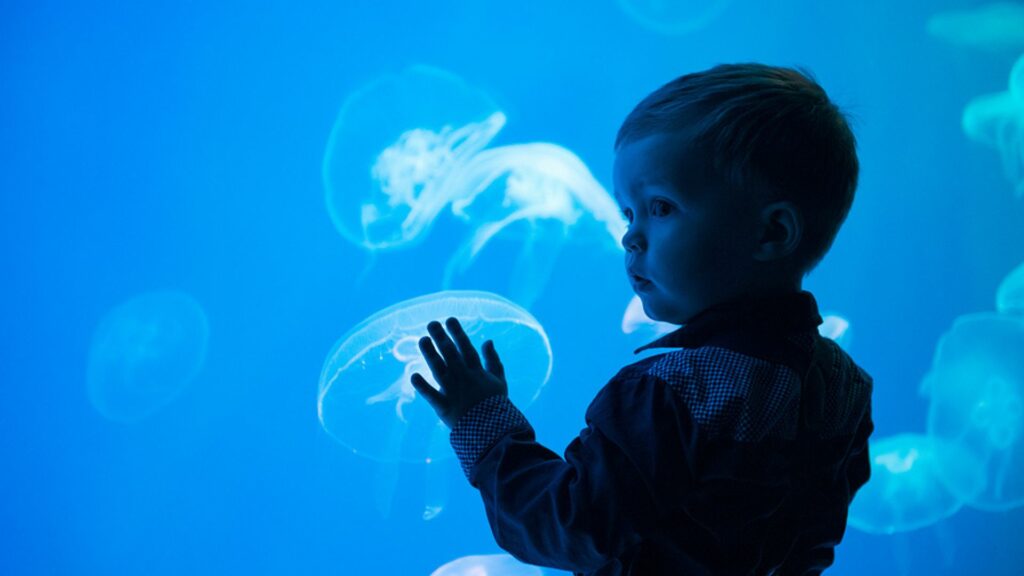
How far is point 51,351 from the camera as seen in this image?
231 centimetres

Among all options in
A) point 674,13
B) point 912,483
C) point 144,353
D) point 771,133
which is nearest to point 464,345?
point 771,133

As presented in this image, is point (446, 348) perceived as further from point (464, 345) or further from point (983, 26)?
point (983, 26)

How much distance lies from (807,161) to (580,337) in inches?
70.8

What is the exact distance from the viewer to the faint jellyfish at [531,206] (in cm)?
269

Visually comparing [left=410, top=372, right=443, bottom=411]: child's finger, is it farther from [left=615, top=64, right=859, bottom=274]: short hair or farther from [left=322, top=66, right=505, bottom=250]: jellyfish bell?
[left=322, top=66, right=505, bottom=250]: jellyfish bell

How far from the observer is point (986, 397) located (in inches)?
152

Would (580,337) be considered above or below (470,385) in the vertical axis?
above

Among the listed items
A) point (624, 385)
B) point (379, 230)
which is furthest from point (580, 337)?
point (624, 385)

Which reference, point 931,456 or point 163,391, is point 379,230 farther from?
point 931,456

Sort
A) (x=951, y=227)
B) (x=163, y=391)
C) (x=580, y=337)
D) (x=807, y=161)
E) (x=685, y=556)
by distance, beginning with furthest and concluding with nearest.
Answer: (x=951, y=227)
(x=580, y=337)
(x=163, y=391)
(x=807, y=161)
(x=685, y=556)

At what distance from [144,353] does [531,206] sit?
1.53 m

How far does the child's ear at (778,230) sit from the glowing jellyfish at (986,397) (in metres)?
2.99

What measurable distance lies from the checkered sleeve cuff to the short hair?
0.44 metres

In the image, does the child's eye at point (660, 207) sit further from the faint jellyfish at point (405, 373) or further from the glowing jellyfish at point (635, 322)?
the glowing jellyfish at point (635, 322)
